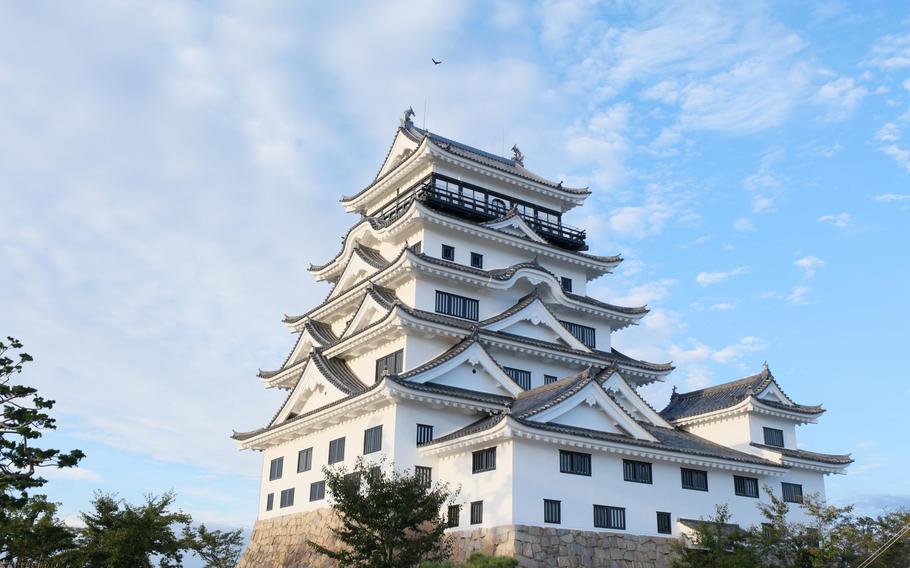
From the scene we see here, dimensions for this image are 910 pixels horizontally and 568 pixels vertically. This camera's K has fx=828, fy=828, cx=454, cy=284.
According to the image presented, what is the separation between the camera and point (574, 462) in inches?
1067

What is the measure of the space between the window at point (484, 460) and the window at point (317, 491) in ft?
25.0

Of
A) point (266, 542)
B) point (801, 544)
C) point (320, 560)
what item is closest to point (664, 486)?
point (801, 544)

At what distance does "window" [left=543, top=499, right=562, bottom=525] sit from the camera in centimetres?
2589

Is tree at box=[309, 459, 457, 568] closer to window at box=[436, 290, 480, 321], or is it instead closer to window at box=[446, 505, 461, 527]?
window at box=[446, 505, 461, 527]

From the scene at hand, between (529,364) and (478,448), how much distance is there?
760 centimetres

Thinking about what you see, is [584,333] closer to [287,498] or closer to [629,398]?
[629,398]

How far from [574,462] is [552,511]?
73.8 inches

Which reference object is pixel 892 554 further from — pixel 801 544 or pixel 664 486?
pixel 664 486

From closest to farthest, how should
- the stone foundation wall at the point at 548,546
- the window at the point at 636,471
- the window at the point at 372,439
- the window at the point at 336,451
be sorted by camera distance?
the stone foundation wall at the point at 548,546 → the window at the point at 636,471 → the window at the point at 372,439 → the window at the point at 336,451

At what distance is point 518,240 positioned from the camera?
121ft

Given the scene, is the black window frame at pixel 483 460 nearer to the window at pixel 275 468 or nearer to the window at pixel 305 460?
the window at pixel 305 460

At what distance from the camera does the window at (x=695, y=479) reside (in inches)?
1164

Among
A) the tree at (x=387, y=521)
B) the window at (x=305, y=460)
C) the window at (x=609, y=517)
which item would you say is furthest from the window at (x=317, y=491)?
the window at (x=609, y=517)

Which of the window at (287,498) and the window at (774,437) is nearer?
the window at (287,498)
